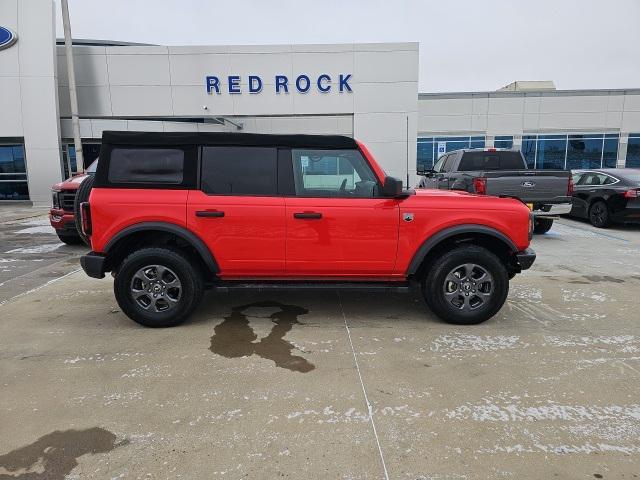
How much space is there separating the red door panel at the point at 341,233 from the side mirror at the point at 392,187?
4.0 inches

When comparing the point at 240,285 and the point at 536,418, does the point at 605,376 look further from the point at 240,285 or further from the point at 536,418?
the point at 240,285

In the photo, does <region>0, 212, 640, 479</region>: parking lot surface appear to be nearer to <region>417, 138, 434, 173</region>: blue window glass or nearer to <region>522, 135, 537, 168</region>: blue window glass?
<region>417, 138, 434, 173</region>: blue window glass

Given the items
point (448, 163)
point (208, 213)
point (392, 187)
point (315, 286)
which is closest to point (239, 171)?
point (208, 213)

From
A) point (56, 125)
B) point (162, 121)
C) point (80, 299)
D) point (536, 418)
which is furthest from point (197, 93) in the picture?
point (536, 418)

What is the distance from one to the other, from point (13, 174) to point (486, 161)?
17.7m

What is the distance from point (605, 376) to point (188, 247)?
3.75 meters

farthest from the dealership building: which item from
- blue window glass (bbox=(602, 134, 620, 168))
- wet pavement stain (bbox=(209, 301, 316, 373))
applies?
blue window glass (bbox=(602, 134, 620, 168))

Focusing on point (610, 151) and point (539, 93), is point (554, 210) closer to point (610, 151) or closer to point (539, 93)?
point (539, 93)

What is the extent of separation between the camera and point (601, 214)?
1070 cm

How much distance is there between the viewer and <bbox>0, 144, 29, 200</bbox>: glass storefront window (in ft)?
56.5

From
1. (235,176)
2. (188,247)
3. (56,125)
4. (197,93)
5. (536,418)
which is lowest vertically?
(536,418)

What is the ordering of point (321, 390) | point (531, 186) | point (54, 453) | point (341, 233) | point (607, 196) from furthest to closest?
point (607, 196) → point (531, 186) → point (341, 233) → point (321, 390) → point (54, 453)

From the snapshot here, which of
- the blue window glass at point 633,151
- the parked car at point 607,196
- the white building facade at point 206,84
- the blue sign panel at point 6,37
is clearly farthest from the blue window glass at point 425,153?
Answer: the blue sign panel at point 6,37

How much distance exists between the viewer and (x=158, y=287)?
4199 millimetres
